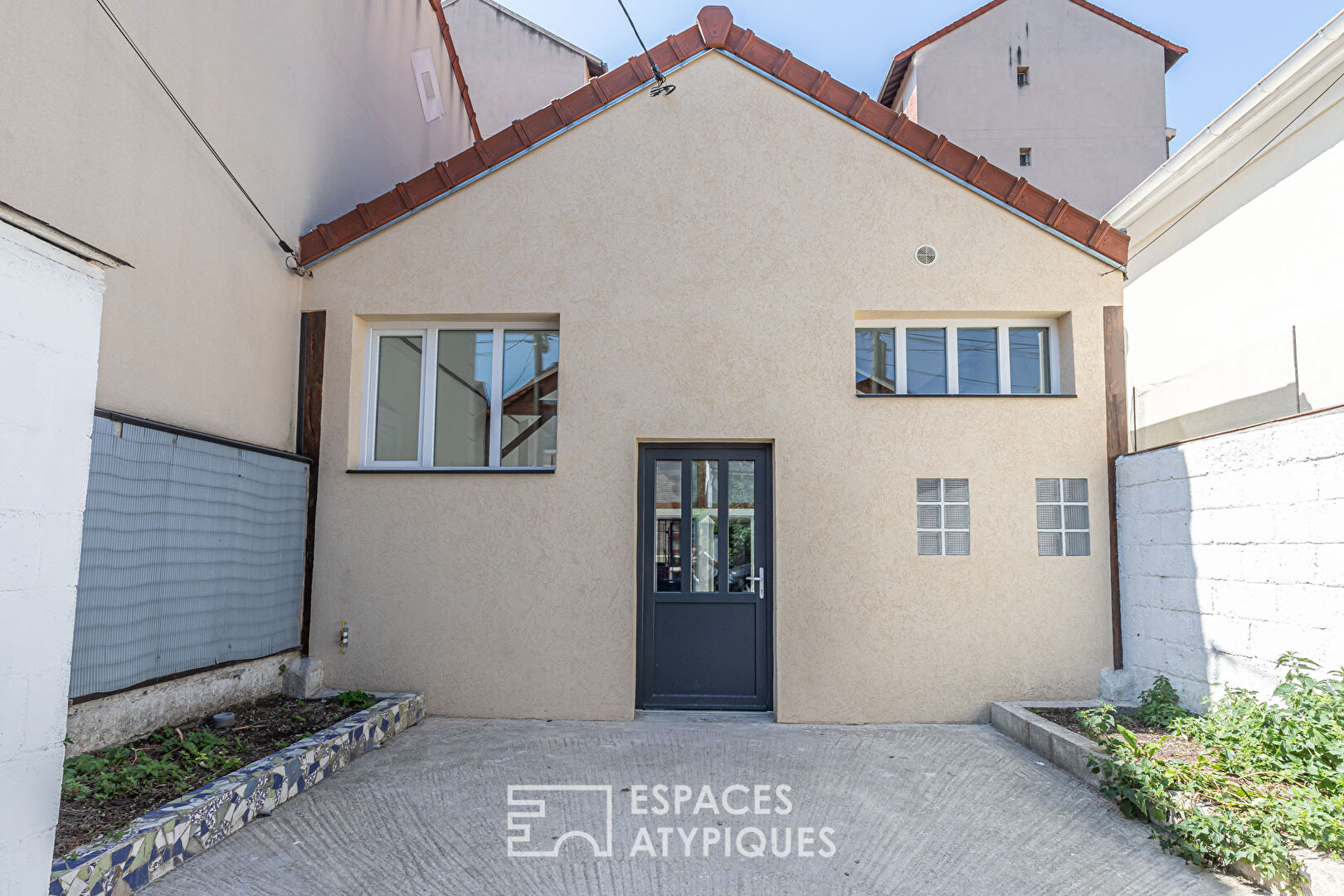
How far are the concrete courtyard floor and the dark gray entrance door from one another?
2.12ft

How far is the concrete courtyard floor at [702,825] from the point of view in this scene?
3.30 meters

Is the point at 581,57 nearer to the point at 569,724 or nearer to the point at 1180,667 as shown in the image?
the point at 569,724

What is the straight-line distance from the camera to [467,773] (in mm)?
4633

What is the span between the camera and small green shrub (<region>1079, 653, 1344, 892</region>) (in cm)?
318

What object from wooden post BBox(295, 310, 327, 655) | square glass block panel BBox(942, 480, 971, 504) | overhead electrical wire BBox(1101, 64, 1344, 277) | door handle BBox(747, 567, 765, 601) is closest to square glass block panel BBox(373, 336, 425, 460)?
wooden post BBox(295, 310, 327, 655)

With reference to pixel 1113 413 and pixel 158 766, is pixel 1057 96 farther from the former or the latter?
pixel 158 766

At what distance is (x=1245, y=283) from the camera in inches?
323

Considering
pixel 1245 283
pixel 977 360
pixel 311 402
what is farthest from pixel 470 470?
pixel 1245 283

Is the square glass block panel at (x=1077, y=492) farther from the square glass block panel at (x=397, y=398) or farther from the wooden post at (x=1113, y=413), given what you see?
the square glass block panel at (x=397, y=398)

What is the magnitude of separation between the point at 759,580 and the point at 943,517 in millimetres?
1410

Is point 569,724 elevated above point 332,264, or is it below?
below

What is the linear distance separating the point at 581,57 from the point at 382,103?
232 inches

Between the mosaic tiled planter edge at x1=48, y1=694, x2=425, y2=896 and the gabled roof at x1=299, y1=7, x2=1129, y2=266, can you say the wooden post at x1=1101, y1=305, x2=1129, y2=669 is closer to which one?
the gabled roof at x1=299, y1=7, x2=1129, y2=266

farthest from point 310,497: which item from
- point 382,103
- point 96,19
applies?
point 382,103
